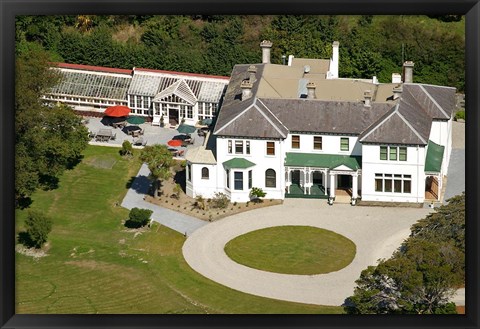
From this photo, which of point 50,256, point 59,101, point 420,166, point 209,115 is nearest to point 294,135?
point 420,166

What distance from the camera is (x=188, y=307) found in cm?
3866

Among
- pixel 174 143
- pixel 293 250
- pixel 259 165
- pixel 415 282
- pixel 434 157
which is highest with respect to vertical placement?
pixel 174 143

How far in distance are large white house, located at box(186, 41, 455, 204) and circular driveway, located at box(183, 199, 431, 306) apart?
133 centimetres

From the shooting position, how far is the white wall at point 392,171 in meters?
49.2

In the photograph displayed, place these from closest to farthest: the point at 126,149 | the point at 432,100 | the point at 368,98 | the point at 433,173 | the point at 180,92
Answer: the point at 433,173 < the point at 368,98 < the point at 432,100 < the point at 126,149 < the point at 180,92

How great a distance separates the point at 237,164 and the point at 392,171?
8572 millimetres

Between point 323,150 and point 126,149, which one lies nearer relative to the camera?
point 323,150

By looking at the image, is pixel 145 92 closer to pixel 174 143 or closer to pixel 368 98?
pixel 174 143

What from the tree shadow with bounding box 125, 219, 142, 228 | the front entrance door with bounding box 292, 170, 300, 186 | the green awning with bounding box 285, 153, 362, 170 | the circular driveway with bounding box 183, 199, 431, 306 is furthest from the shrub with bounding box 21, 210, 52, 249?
the front entrance door with bounding box 292, 170, 300, 186

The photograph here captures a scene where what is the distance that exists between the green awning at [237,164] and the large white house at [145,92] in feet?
38.2

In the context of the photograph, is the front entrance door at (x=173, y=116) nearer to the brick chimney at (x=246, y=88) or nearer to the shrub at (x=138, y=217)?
the brick chimney at (x=246, y=88)

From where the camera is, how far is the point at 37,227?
145ft
